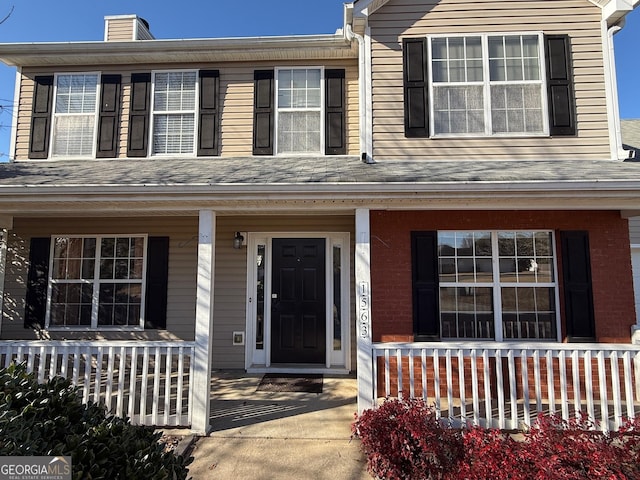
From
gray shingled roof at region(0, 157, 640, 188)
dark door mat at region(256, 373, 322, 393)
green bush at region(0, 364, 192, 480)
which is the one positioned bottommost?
dark door mat at region(256, 373, 322, 393)

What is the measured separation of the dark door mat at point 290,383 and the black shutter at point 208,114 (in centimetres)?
377

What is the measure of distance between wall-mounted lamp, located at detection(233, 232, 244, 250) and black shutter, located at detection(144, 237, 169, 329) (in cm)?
115

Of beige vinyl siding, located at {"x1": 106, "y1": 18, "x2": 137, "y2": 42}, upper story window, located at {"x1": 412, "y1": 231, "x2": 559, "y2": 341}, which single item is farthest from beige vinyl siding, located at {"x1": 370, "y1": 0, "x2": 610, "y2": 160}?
beige vinyl siding, located at {"x1": 106, "y1": 18, "x2": 137, "y2": 42}

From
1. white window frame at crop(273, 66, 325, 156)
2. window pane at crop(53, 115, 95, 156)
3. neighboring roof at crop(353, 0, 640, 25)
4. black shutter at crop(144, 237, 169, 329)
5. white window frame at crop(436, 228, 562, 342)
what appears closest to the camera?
white window frame at crop(436, 228, 562, 342)

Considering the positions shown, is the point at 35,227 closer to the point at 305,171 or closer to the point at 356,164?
the point at 305,171

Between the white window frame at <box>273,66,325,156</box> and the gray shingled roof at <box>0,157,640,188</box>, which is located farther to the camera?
the white window frame at <box>273,66,325,156</box>

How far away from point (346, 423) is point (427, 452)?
1345 millimetres

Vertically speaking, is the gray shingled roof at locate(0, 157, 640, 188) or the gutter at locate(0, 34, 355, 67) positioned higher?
the gutter at locate(0, 34, 355, 67)

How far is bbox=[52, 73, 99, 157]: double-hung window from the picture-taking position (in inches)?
252

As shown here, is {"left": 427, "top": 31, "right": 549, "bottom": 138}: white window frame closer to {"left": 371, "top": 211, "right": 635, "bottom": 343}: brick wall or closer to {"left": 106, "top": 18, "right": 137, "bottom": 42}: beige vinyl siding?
{"left": 371, "top": 211, "right": 635, "bottom": 343}: brick wall

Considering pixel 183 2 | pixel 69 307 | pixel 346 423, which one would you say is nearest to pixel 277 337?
pixel 346 423

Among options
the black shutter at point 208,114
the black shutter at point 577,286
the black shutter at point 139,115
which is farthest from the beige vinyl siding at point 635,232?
the black shutter at point 139,115

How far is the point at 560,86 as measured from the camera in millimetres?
5480

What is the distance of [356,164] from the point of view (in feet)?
18.0
